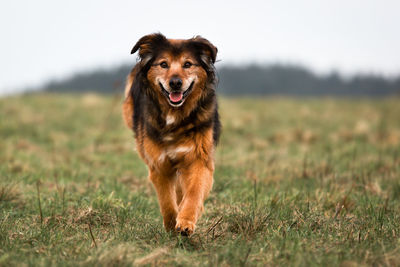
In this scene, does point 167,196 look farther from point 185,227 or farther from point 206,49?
point 206,49

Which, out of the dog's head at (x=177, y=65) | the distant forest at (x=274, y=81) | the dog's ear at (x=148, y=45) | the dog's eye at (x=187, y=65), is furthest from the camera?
the distant forest at (x=274, y=81)

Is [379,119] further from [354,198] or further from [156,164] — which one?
[156,164]

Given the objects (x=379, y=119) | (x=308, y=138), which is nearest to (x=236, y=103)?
(x=379, y=119)

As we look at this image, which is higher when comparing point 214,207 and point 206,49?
point 206,49

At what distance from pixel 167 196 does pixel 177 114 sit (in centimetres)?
80

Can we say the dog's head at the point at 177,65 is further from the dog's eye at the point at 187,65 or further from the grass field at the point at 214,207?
the grass field at the point at 214,207

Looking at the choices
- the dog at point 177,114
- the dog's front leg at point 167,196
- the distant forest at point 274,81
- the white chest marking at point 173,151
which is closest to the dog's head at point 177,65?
the dog at point 177,114

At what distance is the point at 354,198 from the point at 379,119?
36.7 ft

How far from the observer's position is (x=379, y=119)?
1530 centimetres

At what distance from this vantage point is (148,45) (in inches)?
166

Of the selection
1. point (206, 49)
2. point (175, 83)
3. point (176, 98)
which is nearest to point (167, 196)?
point (176, 98)

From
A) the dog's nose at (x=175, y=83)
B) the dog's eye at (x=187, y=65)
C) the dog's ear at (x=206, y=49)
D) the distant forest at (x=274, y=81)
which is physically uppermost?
the dog's ear at (x=206, y=49)

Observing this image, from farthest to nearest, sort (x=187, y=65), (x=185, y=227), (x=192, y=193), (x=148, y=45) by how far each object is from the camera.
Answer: (x=148, y=45)
(x=187, y=65)
(x=192, y=193)
(x=185, y=227)

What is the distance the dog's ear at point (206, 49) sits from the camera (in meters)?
4.05
